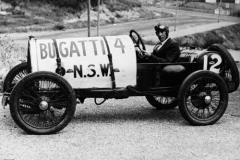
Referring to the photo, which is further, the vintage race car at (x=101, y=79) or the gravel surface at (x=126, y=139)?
the vintage race car at (x=101, y=79)

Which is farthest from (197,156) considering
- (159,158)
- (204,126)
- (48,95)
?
(48,95)

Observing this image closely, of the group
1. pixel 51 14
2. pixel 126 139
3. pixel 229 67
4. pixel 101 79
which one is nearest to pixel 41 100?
pixel 101 79

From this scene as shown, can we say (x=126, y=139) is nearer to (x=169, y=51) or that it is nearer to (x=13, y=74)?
(x=169, y=51)

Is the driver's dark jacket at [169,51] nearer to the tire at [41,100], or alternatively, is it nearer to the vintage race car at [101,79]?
the vintage race car at [101,79]

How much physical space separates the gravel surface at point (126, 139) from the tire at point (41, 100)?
15 centimetres

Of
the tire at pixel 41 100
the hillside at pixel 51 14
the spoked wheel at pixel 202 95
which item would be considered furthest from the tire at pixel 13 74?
the hillside at pixel 51 14

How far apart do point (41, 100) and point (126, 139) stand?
52.8 inches

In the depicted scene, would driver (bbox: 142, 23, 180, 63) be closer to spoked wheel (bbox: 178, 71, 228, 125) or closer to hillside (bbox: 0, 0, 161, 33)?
spoked wheel (bbox: 178, 71, 228, 125)

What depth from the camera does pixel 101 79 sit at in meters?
6.61

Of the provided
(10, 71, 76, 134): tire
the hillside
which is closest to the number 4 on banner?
(10, 71, 76, 134): tire

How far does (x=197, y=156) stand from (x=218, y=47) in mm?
2349

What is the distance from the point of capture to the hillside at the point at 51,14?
31.3m

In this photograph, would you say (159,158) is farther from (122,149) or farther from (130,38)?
(130,38)

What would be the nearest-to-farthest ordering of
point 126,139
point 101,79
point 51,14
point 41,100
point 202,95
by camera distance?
point 126,139 → point 41,100 → point 101,79 → point 202,95 → point 51,14
